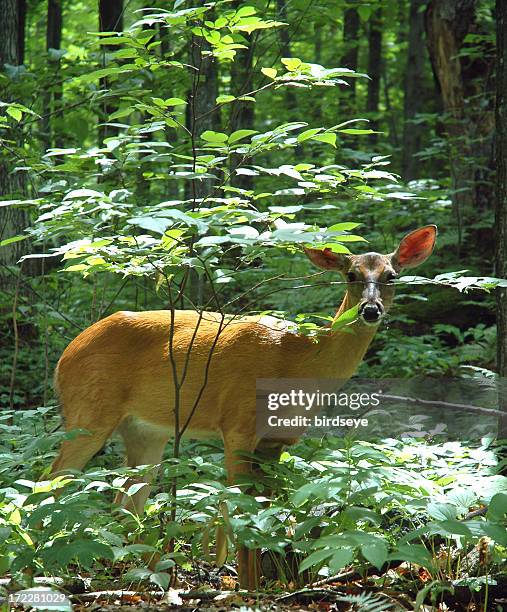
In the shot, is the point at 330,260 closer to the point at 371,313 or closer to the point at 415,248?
the point at 415,248

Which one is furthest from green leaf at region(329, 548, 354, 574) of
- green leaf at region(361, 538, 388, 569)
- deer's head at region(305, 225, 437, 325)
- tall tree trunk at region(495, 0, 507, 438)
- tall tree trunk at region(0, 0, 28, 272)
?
tall tree trunk at region(0, 0, 28, 272)

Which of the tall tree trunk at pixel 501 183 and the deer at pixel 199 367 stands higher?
the tall tree trunk at pixel 501 183

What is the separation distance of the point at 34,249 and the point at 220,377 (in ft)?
16.5

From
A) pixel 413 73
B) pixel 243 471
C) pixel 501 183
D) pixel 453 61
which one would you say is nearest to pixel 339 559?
pixel 243 471

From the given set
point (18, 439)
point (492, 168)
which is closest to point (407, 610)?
point (18, 439)

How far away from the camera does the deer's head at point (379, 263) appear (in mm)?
4438

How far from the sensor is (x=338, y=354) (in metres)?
4.57

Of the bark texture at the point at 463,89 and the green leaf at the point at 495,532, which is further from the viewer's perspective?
the bark texture at the point at 463,89

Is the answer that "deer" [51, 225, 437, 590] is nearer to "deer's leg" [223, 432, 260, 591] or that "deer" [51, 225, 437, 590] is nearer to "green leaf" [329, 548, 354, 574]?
"deer's leg" [223, 432, 260, 591]

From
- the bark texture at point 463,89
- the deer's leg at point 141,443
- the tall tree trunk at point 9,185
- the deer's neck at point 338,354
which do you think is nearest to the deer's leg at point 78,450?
the deer's leg at point 141,443

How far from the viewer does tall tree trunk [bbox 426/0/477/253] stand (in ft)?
37.4

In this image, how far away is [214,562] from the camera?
4484 millimetres

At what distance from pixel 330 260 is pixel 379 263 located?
29 cm

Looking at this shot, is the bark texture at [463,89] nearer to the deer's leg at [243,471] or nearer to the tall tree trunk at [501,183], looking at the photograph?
the tall tree trunk at [501,183]
